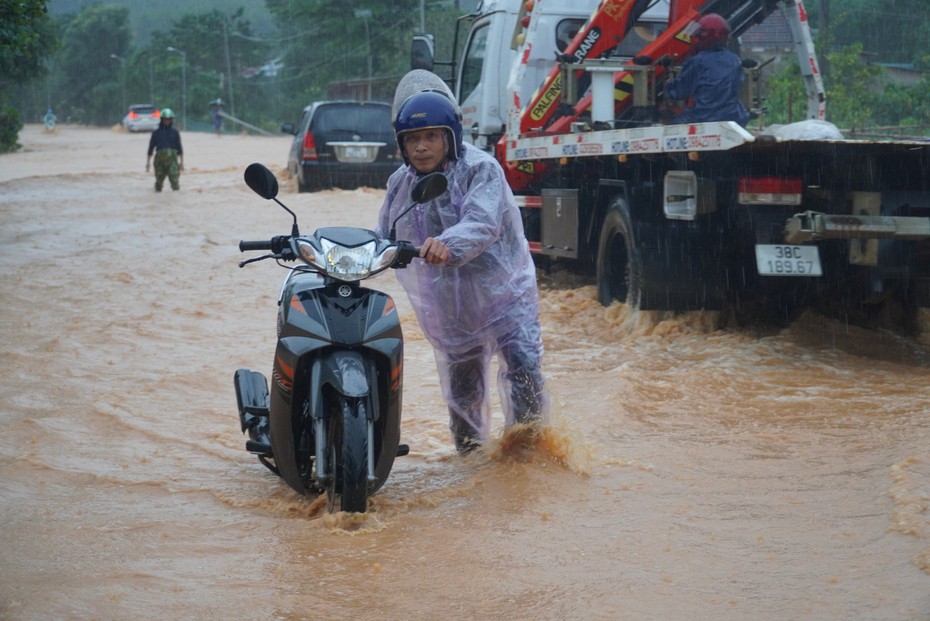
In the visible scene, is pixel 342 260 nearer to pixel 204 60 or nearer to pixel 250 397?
pixel 250 397

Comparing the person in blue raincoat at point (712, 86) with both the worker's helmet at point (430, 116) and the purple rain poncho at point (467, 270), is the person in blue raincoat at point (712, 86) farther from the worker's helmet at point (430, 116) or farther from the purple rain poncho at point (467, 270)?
the worker's helmet at point (430, 116)

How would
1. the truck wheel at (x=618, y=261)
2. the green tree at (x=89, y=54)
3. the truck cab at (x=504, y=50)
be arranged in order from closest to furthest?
1. the truck wheel at (x=618, y=261)
2. the truck cab at (x=504, y=50)
3. the green tree at (x=89, y=54)

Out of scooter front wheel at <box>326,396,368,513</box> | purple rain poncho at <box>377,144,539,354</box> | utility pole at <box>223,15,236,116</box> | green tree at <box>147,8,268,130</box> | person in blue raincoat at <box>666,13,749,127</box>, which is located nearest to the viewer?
scooter front wheel at <box>326,396,368,513</box>

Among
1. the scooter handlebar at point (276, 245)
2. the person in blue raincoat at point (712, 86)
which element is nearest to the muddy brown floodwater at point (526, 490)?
the scooter handlebar at point (276, 245)

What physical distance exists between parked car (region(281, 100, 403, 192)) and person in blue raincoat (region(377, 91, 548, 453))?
1486cm

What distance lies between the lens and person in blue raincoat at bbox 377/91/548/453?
4852 millimetres

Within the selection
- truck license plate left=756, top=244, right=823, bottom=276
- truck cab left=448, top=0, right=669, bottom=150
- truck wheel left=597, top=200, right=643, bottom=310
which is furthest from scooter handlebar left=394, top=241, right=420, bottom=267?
truck cab left=448, top=0, right=669, bottom=150

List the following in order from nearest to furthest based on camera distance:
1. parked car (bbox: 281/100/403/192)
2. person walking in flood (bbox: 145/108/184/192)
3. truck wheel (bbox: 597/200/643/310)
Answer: truck wheel (bbox: 597/200/643/310)
parked car (bbox: 281/100/403/192)
person walking in flood (bbox: 145/108/184/192)

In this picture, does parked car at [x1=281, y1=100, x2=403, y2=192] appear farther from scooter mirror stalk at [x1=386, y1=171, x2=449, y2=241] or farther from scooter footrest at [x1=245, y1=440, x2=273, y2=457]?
scooter mirror stalk at [x1=386, y1=171, x2=449, y2=241]

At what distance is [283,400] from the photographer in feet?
Result: 15.0

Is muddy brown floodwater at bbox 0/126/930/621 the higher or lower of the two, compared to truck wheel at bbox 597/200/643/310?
lower

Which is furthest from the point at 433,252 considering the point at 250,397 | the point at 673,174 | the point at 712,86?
the point at 712,86

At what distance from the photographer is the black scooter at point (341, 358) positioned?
4.34m

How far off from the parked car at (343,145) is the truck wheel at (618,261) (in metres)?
10.6
